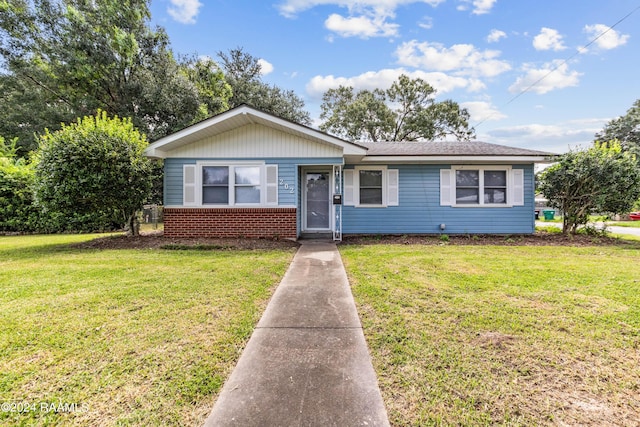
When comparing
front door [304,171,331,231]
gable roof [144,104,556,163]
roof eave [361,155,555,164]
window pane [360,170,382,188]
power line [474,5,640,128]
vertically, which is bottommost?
front door [304,171,331,231]

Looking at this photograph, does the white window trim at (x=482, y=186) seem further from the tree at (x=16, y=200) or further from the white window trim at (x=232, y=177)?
the tree at (x=16, y=200)

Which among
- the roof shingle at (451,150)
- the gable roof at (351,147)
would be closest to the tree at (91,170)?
the gable roof at (351,147)

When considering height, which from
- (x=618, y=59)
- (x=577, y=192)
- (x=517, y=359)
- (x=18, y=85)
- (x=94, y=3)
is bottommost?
(x=517, y=359)

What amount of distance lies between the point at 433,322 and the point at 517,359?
780 millimetres

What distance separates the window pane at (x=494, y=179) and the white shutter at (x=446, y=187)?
1144 mm

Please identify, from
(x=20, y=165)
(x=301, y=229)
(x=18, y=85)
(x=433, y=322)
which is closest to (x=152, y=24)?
(x=18, y=85)

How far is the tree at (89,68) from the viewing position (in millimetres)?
15555

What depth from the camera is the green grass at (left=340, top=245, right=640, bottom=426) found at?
176 cm

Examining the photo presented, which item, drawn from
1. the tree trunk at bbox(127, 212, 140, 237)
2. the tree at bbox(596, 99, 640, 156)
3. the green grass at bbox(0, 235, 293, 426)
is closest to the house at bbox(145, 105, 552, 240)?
the tree trunk at bbox(127, 212, 140, 237)

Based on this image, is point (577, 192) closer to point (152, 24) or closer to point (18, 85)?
point (152, 24)

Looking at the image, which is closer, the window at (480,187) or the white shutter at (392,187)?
the window at (480,187)

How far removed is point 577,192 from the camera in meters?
8.95

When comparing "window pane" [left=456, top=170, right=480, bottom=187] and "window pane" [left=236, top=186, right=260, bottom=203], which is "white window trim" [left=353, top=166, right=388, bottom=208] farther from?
"window pane" [left=236, top=186, right=260, bottom=203]

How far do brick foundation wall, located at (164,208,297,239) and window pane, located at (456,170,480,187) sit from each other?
570 cm
